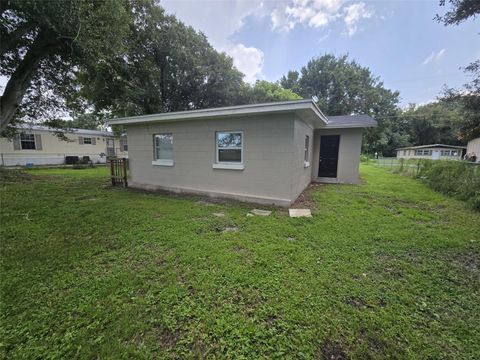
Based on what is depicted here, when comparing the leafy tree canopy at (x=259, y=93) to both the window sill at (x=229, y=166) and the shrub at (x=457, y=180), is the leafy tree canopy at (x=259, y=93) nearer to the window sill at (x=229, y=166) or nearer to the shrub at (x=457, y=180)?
the window sill at (x=229, y=166)

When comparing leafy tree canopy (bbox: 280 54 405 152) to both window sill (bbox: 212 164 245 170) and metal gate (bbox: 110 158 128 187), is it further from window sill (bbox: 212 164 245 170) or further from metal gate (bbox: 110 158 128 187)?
metal gate (bbox: 110 158 128 187)

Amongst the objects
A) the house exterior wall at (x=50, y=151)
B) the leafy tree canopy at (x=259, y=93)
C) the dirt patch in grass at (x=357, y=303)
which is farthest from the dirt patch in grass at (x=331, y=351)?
the house exterior wall at (x=50, y=151)

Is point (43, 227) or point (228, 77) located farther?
point (228, 77)

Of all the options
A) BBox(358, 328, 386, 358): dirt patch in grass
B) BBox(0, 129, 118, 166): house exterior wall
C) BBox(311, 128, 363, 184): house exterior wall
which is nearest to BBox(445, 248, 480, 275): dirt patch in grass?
BBox(358, 328, 386, 358): dirt patch in grass

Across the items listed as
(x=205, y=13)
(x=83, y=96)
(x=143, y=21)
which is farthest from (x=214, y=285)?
(x=143, y=21)

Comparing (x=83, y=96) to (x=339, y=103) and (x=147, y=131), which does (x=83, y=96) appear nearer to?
(x=147, y=131)

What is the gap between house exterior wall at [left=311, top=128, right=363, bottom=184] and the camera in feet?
28.4

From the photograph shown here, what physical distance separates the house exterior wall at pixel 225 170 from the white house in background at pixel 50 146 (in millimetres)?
11369

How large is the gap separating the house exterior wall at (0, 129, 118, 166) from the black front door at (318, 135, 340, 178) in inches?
774

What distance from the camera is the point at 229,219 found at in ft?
14.8

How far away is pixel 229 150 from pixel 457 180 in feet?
26.3

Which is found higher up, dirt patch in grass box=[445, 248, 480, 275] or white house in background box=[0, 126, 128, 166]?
white house in background box=[0, 126, 128, 166]

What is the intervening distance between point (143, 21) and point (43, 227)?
1362 cm

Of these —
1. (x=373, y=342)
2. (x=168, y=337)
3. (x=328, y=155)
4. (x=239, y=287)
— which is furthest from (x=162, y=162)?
(x=328, y=155)
